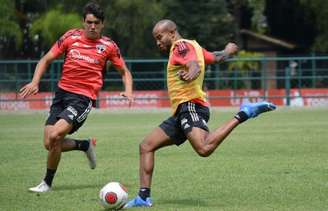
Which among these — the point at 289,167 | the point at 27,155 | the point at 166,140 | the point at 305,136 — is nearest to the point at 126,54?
the point at 305,136

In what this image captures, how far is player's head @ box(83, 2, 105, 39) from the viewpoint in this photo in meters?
9.24

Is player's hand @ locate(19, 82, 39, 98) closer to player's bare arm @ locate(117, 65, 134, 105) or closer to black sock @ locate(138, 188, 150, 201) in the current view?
player's bare arm @ locate(117, 65, 134, 105)

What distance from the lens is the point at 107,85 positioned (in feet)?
103

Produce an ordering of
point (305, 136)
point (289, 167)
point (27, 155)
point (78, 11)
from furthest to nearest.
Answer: point (78, 11) < point (305, 136) < point (27, 155) < point (289, 167)

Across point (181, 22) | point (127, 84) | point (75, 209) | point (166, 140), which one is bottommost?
point (75, 209)

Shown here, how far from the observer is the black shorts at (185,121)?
326 inches

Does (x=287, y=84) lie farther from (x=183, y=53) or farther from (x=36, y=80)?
(x=183, y=53)

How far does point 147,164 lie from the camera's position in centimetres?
828

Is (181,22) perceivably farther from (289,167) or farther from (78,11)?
(289,167)

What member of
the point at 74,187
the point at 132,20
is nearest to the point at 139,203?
the point at 74,187

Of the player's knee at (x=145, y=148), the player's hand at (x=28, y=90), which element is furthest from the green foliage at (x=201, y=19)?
the player's knee at (x=145, y=148)

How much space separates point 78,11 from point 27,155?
89.5 feet

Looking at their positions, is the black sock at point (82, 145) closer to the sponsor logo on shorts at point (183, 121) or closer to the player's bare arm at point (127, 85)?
the player's bare arm at point (127, 85)

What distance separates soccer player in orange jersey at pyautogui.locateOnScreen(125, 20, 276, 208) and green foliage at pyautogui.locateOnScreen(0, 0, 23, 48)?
102 feet
